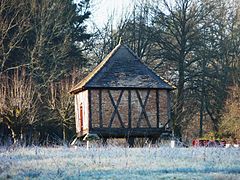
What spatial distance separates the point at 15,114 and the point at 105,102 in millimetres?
5656

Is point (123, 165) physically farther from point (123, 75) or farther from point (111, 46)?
point (111, 46)

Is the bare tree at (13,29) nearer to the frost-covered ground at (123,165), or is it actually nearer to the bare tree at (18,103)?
the bare tree at (18,103)

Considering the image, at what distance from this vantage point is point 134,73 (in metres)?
29.8

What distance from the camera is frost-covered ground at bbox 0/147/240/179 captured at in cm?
1319

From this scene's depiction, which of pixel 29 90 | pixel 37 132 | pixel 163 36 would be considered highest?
pixel 163 36

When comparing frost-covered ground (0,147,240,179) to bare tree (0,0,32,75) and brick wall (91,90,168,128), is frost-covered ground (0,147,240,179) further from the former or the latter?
bare tree (0,0,32,75)

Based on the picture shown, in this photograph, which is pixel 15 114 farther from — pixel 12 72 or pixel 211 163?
pixel 211 163

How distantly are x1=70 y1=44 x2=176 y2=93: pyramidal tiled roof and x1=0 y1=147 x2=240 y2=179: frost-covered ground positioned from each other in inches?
413

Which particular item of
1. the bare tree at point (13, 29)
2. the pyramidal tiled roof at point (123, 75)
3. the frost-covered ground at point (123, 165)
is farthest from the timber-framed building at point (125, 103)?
the frost-covered ground at point (123, 165)

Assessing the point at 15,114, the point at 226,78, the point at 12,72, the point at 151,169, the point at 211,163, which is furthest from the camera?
the point at 226,78

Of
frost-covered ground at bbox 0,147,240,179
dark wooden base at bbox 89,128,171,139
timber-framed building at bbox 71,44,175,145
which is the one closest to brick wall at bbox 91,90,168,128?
timber-framed building at bbox 71,44,175,145

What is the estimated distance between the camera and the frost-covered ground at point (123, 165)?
13.2m

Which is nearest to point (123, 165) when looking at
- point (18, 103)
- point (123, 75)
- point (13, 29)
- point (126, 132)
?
point (126, 132)

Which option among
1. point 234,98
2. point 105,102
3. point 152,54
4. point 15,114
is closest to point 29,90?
point 15,114
